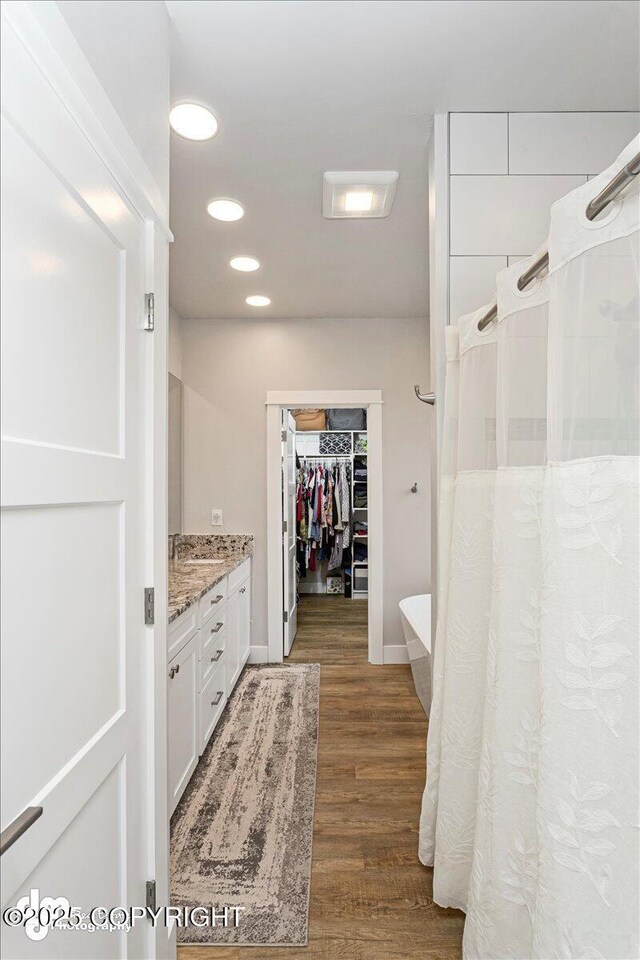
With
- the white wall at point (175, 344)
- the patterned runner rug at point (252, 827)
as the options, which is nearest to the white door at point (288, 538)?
the white wall at point (175, 344)

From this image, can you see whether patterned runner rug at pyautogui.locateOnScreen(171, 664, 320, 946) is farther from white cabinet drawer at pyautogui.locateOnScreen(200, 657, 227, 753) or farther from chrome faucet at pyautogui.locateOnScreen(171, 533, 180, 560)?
chrome faucet at pyautogui.locateOnScreen(171, 533, 180, 560)

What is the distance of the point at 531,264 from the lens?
1.28 metres

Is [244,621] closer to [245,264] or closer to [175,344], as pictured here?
[175,344]

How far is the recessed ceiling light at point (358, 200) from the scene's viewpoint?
2.37m

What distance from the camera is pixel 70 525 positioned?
3.35 feet

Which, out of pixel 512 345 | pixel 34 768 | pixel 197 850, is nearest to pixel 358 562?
pixel 197 850

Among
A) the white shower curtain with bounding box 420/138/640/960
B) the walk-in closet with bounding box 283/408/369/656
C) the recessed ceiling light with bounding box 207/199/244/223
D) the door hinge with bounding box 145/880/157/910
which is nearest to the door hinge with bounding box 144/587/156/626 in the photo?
the door hinge with bounding box 145/880/157/910

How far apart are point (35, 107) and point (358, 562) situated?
631 centimetres

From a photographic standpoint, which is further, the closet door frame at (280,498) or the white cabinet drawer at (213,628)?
the closet door frame at (280,498)

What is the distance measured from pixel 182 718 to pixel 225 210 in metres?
2.16

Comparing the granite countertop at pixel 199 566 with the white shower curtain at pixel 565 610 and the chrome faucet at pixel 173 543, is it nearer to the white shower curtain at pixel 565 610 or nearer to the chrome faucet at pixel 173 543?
the chrome faucet at pixel 173 543

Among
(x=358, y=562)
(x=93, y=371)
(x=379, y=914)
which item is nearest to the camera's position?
(x=93, y=371)

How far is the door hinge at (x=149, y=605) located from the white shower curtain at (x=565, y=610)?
0.82 m

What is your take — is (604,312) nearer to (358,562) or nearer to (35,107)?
(35,107)
